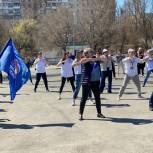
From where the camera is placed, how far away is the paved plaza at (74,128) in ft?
31.3

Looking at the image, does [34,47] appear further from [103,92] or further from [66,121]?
[66,121]

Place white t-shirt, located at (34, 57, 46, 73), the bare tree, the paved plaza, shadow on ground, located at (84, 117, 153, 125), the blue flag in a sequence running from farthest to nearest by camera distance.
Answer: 1. the bare tree
2. white t-shirt, located at (34, 57, 46, 73)
3. the blue flag
4. shadow on ground, located at (84, 117, 153, 125)
5. the paved plaza

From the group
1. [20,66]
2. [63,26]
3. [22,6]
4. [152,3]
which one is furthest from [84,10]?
[22,6]

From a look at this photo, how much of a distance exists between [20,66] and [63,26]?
68261 millimetres

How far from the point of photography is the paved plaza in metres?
9.55

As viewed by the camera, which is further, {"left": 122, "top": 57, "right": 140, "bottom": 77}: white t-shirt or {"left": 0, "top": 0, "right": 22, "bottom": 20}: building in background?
{"left": 0, "top": 0, "right": 22, "bottom": 20}: building in background

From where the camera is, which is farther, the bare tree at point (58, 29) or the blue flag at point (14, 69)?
the bare tree at point (58, 29)

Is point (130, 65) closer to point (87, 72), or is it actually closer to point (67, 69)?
point (67, 69)

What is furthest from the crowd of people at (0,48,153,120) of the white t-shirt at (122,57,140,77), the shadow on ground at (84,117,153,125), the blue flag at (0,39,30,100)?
the blue flag at (0,39,30,100)

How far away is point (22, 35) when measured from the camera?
265 ft

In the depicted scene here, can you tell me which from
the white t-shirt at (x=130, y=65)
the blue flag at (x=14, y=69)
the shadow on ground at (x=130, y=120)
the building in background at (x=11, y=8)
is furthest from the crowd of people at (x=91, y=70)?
the building in background at (x=11, y=8)

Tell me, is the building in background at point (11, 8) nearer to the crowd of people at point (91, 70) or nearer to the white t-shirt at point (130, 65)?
the crowd of people at point (91, 70)

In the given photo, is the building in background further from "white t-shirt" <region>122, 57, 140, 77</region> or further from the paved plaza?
the paved plaza

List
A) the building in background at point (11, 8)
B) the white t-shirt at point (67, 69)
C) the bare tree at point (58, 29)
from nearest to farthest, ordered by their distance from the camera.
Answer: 1. the white t-shirt at point (67, 69)
2. the bare tree at point (58, 29)
3. the building in background at point (11, 8)
